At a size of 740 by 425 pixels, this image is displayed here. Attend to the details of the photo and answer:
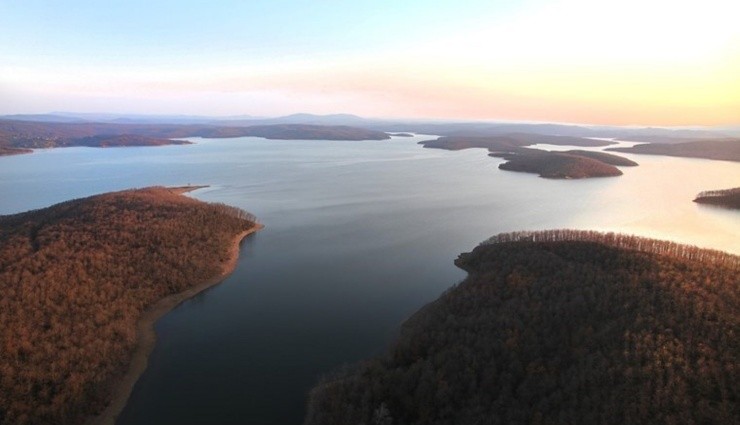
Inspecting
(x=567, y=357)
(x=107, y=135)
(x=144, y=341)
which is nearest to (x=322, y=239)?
(x=144, y=341)

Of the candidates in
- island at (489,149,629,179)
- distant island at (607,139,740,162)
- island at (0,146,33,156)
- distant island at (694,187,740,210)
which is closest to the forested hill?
distant island at (694,187,740,210)

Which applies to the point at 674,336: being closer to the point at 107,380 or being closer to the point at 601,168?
the point at 107,380

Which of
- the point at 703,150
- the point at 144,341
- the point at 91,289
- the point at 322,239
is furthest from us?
the point at 703,150

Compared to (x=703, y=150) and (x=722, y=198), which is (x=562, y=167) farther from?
(x=703, y=150)

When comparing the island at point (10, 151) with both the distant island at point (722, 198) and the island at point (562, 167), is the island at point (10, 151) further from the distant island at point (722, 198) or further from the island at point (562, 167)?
the distant island at point (722, 198)

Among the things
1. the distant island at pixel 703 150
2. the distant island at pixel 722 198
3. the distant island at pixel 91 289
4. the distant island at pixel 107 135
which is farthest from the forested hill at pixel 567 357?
the distant island at pixel 107 135

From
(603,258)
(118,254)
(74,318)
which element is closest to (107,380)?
(74,318)
